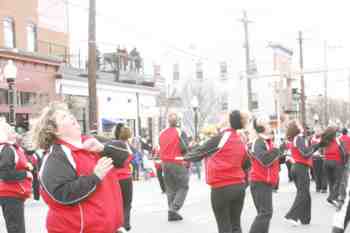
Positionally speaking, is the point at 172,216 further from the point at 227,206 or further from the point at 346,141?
the point at 346,141

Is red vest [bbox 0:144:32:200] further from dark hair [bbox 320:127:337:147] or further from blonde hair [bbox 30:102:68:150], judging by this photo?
dark hair [bbox 320:127:337:147]

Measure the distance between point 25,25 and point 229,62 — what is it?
40403 mm

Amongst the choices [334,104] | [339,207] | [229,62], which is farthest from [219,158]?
[334,104]

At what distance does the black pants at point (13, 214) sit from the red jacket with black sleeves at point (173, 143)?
4265 mm

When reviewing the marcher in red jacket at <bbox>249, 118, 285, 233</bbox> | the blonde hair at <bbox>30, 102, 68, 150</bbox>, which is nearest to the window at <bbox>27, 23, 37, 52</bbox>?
the marcher in red jacket at <bbox>249, 118, 285, 233</bbox>

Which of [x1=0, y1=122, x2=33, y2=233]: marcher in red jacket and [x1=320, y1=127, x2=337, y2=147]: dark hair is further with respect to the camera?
[x1=320, y1=127, x2=337, y2=147]: dark hair

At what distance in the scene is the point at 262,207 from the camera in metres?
8.26

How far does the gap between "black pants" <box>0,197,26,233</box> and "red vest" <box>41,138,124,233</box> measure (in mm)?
3481

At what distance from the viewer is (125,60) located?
118 feet

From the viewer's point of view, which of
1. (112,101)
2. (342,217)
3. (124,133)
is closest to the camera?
(342,217)

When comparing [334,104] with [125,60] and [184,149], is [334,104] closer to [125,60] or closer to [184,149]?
[125,60]

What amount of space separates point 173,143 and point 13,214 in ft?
14.6

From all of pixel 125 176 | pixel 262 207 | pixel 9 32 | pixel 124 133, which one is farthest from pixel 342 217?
pixel 9 32

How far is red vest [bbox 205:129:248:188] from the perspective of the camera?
7.78 m
